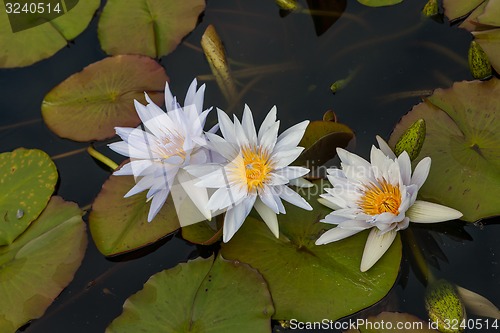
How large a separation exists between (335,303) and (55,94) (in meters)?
2.33

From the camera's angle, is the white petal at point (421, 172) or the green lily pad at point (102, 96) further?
the green lily pad at point (102, 96)

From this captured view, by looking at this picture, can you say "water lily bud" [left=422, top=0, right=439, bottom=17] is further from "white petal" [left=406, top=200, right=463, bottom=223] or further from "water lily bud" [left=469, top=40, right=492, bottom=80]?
"white petal" [left=406, top=200, right=463, bottom=223]

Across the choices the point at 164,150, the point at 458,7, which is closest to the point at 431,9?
the point at 458,7

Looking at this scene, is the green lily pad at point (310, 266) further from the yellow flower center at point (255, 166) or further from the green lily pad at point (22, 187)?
the green lily pad at point (22, 187)

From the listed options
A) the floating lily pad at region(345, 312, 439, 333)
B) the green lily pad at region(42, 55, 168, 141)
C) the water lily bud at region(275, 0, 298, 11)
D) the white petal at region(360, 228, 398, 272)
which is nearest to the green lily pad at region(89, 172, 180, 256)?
the green lily pad at region(42, 55, 168, 141)

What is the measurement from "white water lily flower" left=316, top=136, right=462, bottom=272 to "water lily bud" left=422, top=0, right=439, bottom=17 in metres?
1.47

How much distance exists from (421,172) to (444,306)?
0.69 meters

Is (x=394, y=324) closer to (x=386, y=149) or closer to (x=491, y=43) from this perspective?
(x=386, y=149)

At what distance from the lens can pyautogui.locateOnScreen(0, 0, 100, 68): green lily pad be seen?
12.3 ft

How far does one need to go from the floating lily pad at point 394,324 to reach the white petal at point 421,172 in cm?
67

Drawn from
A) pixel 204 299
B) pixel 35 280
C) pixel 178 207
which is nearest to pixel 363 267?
pixel 204 299

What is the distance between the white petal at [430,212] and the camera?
267 centimetres

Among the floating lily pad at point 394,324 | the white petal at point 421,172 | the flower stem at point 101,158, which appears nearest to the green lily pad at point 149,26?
the flower stem at point 101,158

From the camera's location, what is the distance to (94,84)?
11.5 ft
